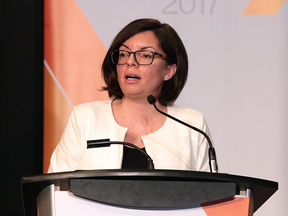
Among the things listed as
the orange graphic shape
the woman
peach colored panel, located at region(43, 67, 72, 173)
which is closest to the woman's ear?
the woman

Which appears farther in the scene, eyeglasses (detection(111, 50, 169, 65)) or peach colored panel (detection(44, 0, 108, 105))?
peach colored panel (detection(44, 0, 108, 105))

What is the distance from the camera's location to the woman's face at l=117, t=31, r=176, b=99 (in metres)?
1.70

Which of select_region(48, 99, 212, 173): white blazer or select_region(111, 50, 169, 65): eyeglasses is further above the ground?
select_region(111, 50, 169, 65): eyeglasses

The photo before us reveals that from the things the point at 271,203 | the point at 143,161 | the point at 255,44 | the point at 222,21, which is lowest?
the point at 271,203

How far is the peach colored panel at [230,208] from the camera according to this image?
0.85m

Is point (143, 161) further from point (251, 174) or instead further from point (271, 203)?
point (271, 203)

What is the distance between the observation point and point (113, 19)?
8.82 ft

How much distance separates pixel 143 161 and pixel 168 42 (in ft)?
2.06

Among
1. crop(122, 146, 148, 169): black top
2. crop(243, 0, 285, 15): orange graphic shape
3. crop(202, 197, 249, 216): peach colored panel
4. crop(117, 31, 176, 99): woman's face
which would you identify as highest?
crop(243, 0, 285, 15): orange graphic shape

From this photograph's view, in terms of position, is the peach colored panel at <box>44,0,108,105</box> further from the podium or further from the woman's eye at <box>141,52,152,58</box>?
the podium

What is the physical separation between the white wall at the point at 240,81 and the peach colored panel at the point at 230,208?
1853 millimetres

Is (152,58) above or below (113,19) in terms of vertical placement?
below

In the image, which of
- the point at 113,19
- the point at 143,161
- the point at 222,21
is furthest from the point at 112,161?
the point at 222,21

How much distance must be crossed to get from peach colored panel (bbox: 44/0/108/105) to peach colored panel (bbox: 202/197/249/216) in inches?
75.1
